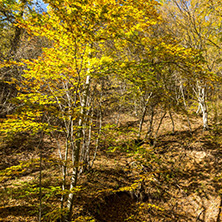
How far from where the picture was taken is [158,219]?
520cm

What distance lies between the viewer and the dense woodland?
295cm

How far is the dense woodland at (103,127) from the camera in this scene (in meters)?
2.95

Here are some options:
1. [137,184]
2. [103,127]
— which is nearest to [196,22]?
[103,127]

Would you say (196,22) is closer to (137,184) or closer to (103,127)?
(103,127)

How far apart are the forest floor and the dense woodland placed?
4cm

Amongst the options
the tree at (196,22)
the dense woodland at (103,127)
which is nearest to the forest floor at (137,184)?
the dense woodland at (103,127)

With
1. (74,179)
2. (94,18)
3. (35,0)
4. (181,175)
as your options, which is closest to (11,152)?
(74,179)

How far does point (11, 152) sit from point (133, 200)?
22.8ft

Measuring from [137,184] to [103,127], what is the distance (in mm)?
3229

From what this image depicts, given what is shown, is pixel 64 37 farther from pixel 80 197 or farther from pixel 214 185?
pixel 214 185

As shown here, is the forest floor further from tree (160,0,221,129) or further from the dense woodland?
tree (160,0,221,129)

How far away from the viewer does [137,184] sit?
5.55 metres

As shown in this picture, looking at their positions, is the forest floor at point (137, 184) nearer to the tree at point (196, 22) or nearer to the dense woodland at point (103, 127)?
the dense woodland at point (103, 127)

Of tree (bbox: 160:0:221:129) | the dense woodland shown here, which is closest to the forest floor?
the dense woodland
